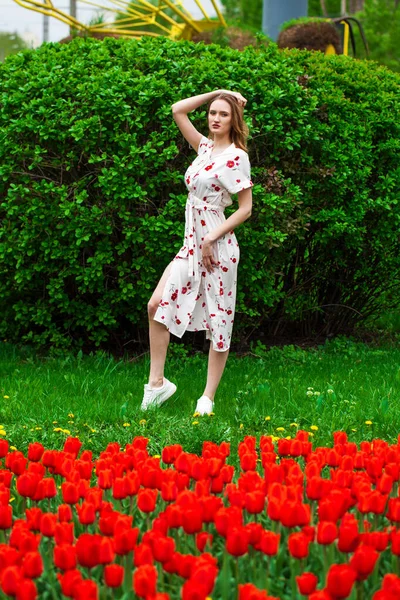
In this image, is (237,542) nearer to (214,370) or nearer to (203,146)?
(214,370)

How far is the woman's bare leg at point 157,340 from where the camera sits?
5.39 metres

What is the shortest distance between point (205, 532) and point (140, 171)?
179 inches

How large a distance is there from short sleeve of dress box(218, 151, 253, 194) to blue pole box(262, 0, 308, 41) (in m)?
16.1

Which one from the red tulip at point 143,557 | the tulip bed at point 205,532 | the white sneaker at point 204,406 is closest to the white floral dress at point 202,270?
the white sneaker at point 204,406

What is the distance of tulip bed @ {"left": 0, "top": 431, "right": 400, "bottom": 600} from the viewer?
2066 mm

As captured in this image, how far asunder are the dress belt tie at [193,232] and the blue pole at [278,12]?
16.1 m

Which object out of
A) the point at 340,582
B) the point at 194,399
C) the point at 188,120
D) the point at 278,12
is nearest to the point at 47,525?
the point at 340,582

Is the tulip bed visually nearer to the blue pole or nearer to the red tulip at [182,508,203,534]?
the red tulip at [182,508,203,534]

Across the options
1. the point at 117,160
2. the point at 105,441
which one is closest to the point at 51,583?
the point at 105,441

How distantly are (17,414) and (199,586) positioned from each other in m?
3.35

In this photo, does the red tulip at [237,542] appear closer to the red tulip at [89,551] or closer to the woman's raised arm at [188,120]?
the red tulip at [89,551]

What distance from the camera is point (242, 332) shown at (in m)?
7.88

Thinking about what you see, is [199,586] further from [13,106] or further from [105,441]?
[13,106]

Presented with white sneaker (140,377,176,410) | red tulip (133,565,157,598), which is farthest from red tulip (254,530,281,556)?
white sneaker (140,377,176,410)
